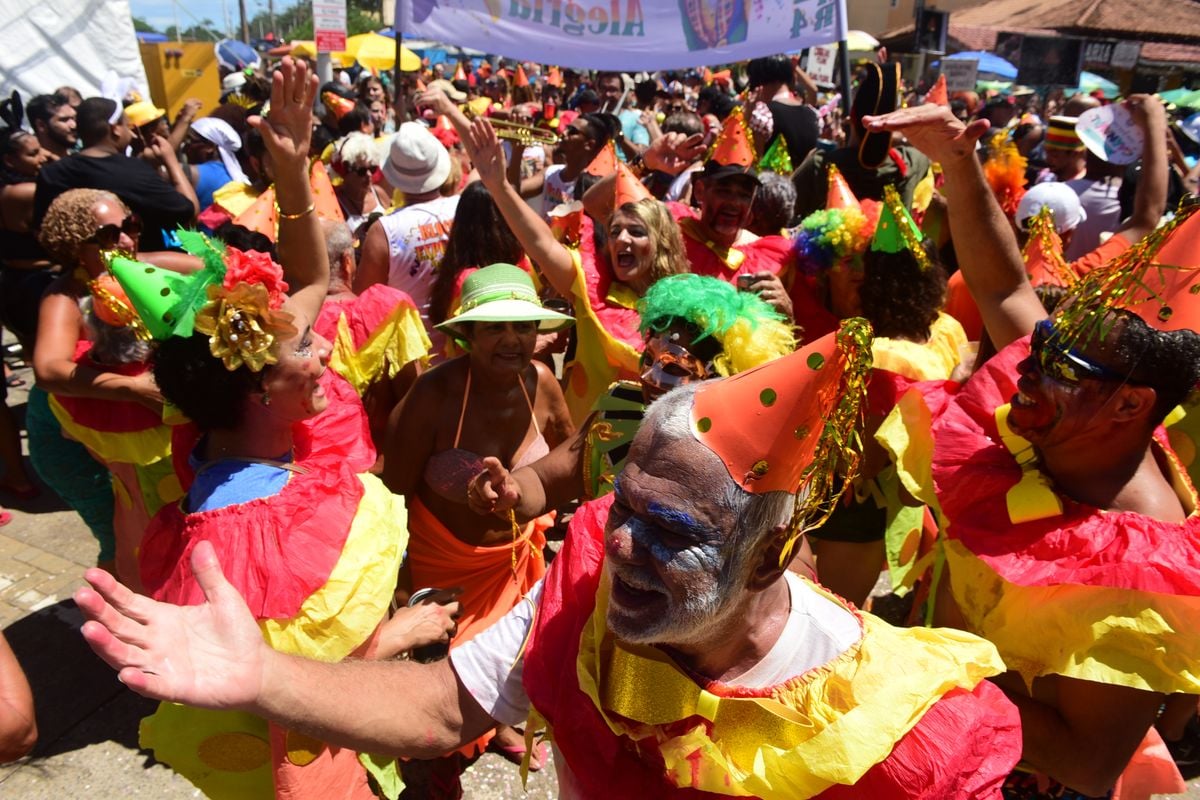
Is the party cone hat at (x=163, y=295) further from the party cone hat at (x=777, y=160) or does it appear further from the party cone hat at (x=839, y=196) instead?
the party cone hat at (x=777, y=160)

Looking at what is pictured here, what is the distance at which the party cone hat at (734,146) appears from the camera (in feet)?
13.5

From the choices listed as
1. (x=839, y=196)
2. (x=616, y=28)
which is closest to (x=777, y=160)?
(x=616, y=28)

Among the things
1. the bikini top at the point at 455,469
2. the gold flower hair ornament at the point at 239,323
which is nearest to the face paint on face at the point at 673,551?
the gold flower hair ornament at the point at 239,323

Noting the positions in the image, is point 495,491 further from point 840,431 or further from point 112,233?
point 112,233

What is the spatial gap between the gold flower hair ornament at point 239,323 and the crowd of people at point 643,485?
0.01 meters

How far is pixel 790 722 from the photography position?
1318 mm

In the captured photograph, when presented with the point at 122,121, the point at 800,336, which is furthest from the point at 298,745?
the point at 122,121

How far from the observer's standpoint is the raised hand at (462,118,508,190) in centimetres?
333

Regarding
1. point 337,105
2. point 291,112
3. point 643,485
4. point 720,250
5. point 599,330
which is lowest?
point 599,330

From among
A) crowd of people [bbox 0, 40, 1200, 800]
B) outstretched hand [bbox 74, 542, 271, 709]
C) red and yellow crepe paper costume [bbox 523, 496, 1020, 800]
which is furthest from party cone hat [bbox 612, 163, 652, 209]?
outstretched hand [bbox 74, 542, 271, 709]

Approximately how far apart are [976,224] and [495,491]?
5.17 feet

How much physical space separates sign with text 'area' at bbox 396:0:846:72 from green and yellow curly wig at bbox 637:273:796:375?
3.44m

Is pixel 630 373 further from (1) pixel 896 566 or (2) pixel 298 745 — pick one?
(2) pixel 298 745

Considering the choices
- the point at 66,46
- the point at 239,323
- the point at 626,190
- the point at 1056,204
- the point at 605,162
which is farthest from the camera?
the point at 66,46
